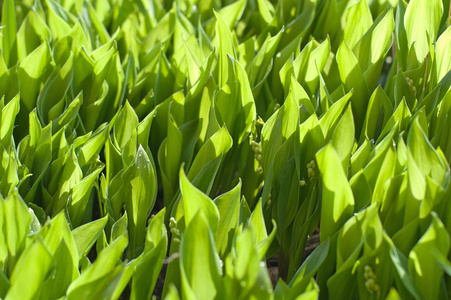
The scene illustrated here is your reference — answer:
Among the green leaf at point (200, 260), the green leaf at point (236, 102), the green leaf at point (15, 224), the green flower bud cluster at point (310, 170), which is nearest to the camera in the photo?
the green leaf at point (200, 260)

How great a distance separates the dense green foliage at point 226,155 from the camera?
1.16 metres

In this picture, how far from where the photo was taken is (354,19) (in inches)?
76.5

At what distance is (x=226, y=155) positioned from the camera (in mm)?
1714

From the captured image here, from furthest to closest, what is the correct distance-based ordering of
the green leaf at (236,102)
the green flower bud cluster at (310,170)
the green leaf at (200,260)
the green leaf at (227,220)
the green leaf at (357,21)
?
the green leaf at (357,21), the green leaf at (236,102), the green flower bud cluster at (310,170), the green leaf at (227,220), the green leaf at (200,260)

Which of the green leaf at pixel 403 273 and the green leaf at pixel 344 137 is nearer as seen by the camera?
the green leaf at pixel 403 273

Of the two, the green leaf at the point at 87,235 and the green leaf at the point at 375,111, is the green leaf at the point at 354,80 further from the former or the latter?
the green leaf at the point at 87,235

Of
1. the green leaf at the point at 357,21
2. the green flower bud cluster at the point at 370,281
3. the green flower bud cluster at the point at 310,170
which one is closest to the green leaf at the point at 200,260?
the green flower bud cluster at the point at 370,281

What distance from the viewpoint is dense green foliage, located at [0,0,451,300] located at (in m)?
1.16

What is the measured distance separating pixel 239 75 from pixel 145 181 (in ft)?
1.26

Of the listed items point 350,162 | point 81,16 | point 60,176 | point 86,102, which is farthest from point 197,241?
point 81,16

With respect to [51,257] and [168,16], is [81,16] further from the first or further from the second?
[51,257]

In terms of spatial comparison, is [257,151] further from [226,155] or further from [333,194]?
[333,194]

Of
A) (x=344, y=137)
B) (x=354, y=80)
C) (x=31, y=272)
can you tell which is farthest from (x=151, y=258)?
(x=354, y=80)

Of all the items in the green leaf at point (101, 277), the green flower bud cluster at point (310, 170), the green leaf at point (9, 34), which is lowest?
the green flower bud cluster at point (310, 170)
